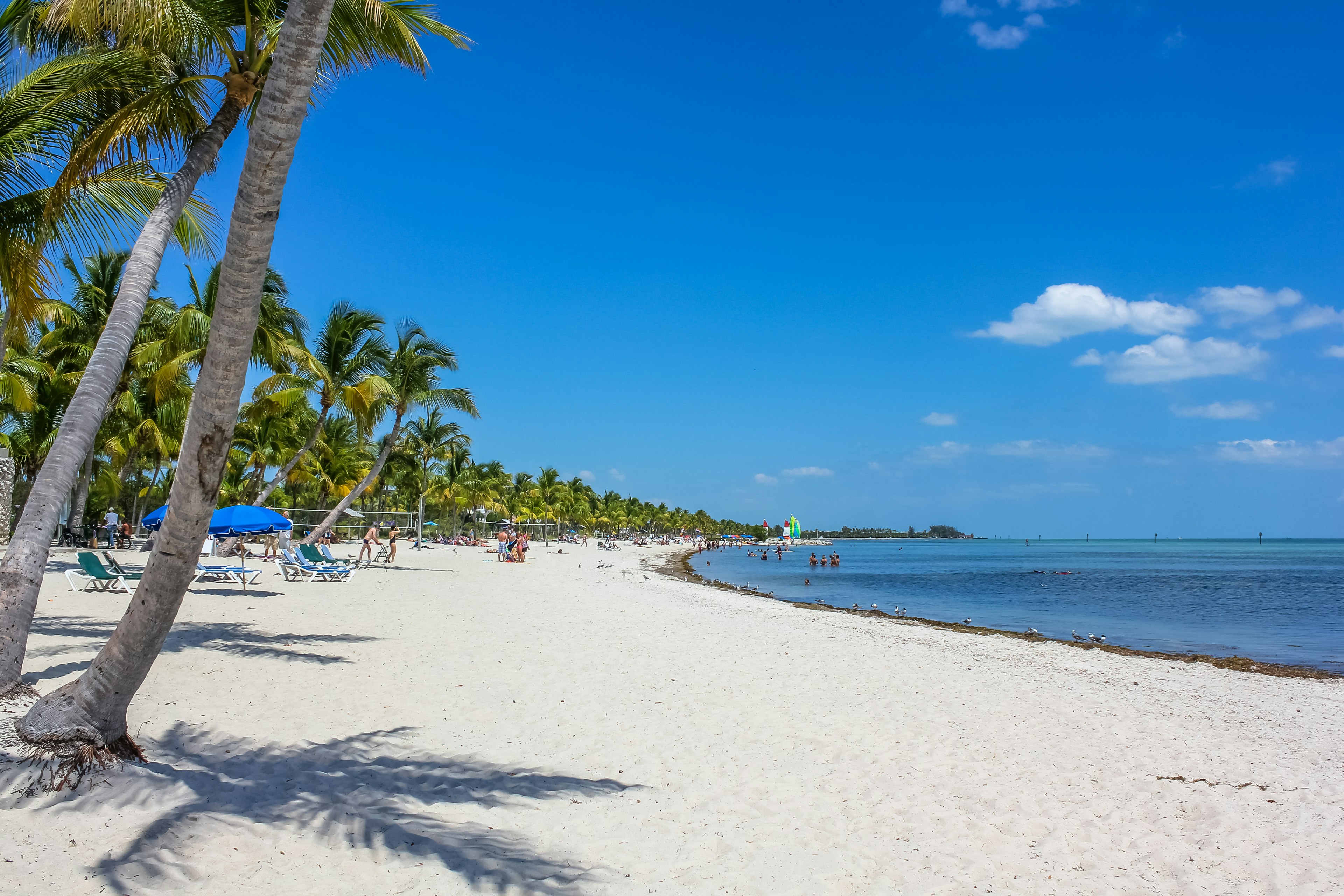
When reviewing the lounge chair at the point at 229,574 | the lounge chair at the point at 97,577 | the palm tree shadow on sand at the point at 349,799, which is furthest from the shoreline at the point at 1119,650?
the lounge chair at the point at 97,577

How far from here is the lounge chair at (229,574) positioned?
14.6 meters

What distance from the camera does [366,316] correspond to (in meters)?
24.0

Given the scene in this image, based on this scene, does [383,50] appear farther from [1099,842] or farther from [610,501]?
[610,501]

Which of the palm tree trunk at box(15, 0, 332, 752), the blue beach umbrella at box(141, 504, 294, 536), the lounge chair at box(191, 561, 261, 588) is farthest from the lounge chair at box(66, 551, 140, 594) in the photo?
the palm tree trunk at box(15, 0, 332, 752)

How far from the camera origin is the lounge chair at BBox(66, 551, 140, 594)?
42.3ft

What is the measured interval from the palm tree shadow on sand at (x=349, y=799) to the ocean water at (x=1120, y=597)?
17.0m

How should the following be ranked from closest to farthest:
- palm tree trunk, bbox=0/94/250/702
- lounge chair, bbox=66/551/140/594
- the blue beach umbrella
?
1. palm tree trunk, bbox=0/94/250/702
2. lounge chair, bbox=66/551/140/594
3. the blue beach umbrella

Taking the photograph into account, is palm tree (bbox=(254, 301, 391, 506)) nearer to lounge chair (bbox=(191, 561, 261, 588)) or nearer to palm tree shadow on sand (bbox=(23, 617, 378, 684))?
lounge chair (bbox=(191, 561, 261, 588))

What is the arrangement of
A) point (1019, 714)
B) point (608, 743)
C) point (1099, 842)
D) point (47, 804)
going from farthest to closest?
point (1019, 714) < point (608, 743) < point (1099, 842) < point (47, 804)

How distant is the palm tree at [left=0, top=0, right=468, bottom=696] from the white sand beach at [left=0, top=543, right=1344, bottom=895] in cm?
145

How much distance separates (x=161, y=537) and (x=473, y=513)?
70.8m

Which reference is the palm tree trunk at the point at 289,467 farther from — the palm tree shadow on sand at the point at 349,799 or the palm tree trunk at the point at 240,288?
the palm tree trunk at the point at 240,288

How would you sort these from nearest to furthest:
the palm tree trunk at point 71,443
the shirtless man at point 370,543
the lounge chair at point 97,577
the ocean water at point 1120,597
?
the palm tree trunk at point 71,443
the lounge chair at point 97,577
the ocean water at point 1120,597
the shirtless man at point 370,543

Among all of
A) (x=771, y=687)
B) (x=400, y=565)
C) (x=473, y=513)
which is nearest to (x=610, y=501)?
(x=473, y=513)
